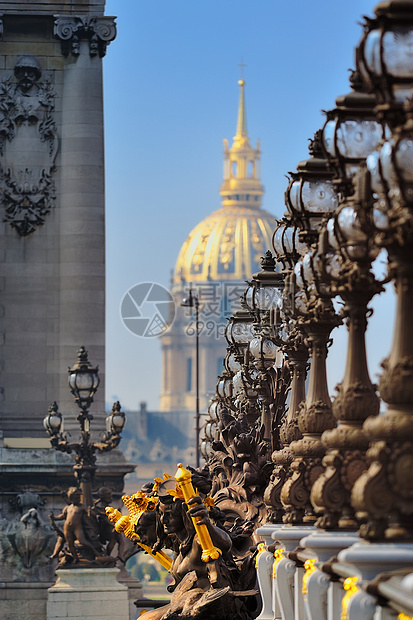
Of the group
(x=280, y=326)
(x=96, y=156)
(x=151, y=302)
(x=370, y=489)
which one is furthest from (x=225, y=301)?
(x=370, y=489)

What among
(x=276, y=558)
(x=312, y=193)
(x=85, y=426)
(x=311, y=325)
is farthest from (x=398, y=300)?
(x=85, y=426)

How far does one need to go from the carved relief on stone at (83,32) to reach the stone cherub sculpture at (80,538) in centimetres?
1489

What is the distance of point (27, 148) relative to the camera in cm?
5222

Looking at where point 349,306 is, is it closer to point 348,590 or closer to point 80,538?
point 348,590

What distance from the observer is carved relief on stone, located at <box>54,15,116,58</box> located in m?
51.7

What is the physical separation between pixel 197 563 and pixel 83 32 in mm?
33728

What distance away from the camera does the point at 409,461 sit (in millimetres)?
11773

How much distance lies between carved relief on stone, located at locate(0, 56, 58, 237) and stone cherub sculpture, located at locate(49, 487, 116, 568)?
12.8 metres

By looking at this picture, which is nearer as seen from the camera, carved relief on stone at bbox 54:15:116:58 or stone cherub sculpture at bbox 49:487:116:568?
stone cherub sculpture at bbox 49:487:116:568

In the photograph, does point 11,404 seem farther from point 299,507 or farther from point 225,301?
point 225,301

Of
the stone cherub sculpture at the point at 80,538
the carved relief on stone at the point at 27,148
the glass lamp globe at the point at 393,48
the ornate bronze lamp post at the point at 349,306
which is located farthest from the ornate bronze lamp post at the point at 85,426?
the glass lamp globe at the point at 393,48

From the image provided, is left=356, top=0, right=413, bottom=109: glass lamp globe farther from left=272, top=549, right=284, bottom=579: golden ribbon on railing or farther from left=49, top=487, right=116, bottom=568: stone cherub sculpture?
left=49, top=487, right=116, bottom=568: stone cherub sculpture

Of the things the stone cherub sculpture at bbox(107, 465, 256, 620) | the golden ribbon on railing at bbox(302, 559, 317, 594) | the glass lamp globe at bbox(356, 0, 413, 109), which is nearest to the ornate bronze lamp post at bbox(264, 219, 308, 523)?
the stone cherub sculpture at bbox(107, 465, 256, 620)

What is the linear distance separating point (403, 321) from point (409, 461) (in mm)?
801
